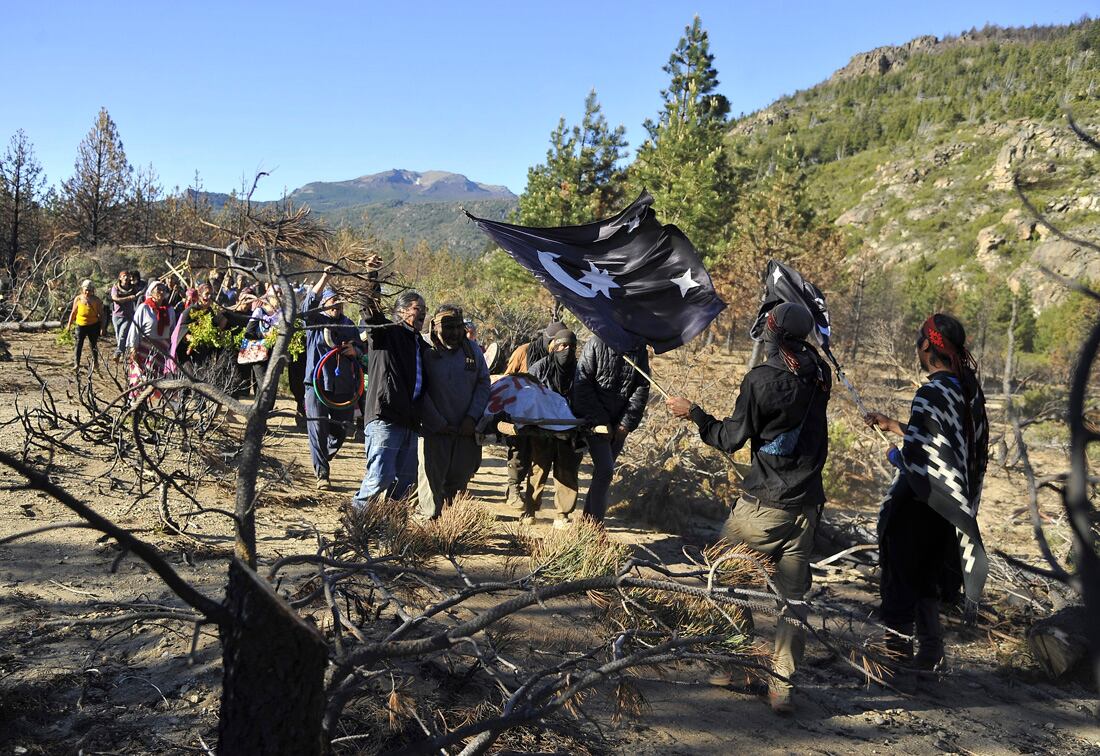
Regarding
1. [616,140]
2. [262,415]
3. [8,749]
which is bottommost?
[8,749]

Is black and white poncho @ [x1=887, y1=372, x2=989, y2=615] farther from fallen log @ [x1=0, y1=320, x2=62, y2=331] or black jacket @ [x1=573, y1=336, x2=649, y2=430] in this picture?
fallen log @ [x1=0, y1=320, x2=62, y2=331]

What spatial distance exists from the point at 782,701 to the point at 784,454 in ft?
4.23

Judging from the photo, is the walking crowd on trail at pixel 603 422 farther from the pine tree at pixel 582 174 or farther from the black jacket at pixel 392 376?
the pine tree at pixel 582 174

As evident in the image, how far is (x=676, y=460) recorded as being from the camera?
→ 830 cm

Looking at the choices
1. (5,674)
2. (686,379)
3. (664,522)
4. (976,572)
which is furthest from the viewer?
(686,379)

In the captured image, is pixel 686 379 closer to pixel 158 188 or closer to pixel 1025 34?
pixel 158 188

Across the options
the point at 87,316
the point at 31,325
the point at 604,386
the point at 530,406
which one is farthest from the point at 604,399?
the point at 87,316

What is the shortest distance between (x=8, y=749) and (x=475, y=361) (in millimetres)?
3768

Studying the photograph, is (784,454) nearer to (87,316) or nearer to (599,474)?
(599,474)

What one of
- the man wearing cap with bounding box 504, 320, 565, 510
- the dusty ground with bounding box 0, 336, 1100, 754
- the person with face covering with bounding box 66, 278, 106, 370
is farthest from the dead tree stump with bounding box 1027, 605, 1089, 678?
the person with face covering with bounding box 66, 278, 106, 370

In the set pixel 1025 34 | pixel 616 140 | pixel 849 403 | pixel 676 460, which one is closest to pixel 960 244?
pixel 616 140

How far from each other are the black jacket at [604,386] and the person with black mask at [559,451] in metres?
0.40

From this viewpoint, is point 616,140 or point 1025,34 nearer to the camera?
point 616,140

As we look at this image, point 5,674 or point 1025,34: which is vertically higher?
point 1025,34
